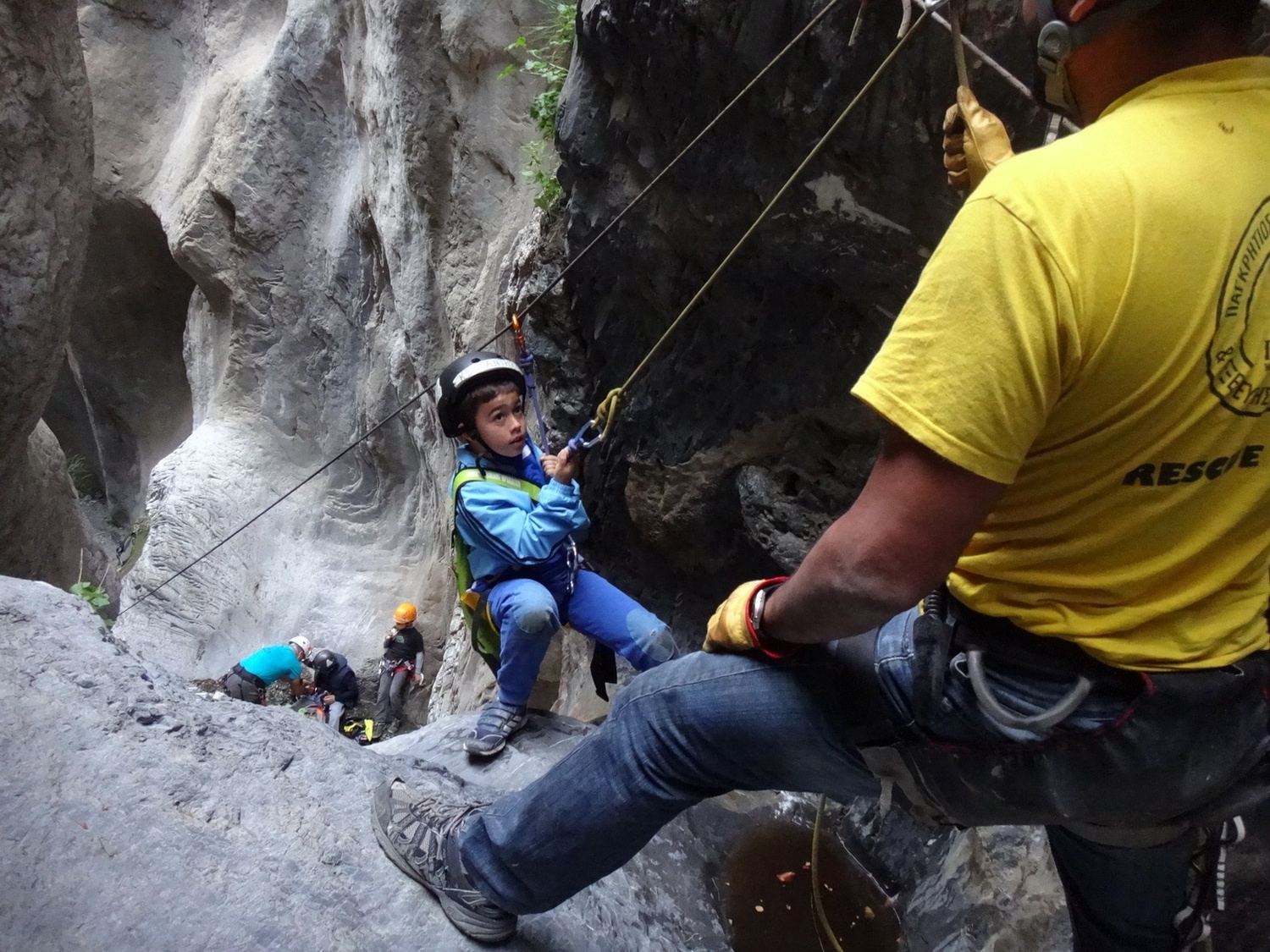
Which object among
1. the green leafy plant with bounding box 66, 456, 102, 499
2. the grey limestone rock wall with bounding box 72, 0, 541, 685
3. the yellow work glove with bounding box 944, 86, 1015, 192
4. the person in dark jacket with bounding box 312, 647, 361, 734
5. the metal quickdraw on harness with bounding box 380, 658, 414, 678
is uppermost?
the yellow work glove with bounding box 944, 86, 1015, 192

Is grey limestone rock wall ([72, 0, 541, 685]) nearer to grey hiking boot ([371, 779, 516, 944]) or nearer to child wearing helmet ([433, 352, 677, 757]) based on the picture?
child wearing helmet ([433, 352, 677, 757])

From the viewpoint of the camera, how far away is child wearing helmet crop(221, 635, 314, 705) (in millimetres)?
7277

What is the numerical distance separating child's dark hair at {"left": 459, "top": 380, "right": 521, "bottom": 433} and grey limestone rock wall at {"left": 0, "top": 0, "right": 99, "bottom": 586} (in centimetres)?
552

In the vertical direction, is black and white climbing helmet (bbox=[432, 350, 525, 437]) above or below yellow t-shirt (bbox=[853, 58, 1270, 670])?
below

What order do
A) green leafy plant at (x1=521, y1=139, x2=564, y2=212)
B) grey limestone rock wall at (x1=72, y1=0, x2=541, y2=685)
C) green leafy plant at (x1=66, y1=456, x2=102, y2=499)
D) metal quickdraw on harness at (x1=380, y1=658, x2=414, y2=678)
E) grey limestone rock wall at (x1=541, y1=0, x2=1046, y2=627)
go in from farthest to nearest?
green leafy plant at (x1=66, y1=456, x2=102, y2=499)
metal quickdraw on harness at (x1=380, y1=658, x2=414, y2=678)
grey limestone rock wall at (x1=72, y1=0, x2=541, y2=685)
green leafy plant at (x1=521, y1=139, x2=564, y2=212)
grey limestone rock wall at (x1=541, y1=0, x2=1046, y2=627)

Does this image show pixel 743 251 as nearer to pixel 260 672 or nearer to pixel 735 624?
pixel 735 624

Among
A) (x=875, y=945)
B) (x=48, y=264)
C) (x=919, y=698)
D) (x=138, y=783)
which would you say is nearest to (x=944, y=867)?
(x=875, y=945)

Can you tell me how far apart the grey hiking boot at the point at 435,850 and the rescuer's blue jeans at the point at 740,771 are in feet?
0.92

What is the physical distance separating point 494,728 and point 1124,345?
248 centimetres

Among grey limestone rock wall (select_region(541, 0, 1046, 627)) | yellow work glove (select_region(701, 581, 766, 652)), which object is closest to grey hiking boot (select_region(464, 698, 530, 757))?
grey limestone rock wall (select_region(541, 0, 1046, 627))

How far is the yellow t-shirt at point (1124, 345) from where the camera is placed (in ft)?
2.99

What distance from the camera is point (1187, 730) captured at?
1.12m

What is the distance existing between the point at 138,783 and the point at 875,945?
2280mm

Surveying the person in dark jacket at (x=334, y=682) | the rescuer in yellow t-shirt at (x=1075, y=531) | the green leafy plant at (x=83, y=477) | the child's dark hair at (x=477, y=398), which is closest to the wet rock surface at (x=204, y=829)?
the rescuer in yellow t-shirt at (x=1075, y=531)
